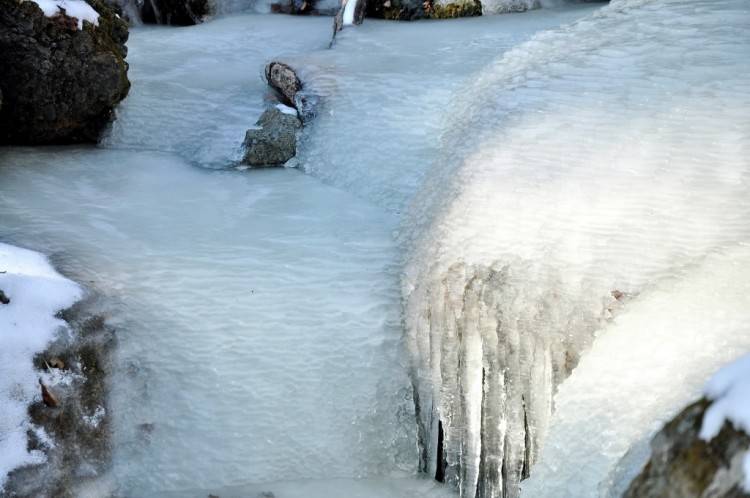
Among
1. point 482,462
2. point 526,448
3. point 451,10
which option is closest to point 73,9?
point 451,10

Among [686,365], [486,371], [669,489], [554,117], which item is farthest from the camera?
[554,117]

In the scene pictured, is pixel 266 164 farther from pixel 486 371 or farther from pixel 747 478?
pixel 747 478

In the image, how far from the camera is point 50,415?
2.98 m

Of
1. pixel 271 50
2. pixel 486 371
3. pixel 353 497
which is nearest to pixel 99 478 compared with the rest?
pixel 353 497

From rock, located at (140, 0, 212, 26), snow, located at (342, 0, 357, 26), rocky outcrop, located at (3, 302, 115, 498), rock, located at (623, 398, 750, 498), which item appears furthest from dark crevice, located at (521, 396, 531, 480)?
rock, located at (140, 0, 212, 26)

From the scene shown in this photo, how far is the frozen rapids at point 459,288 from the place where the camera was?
2.67 m

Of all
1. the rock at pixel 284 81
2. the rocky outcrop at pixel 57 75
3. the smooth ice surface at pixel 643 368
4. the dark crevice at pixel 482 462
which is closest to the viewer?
the smooth ice surface at pixel 643 368

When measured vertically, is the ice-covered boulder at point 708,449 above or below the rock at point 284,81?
below

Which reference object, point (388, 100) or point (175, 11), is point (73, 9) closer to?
point (388, 100)

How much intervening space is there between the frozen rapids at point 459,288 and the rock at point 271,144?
574 mm

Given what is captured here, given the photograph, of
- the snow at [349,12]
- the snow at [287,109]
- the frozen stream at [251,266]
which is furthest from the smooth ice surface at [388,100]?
the snow at [349,12]

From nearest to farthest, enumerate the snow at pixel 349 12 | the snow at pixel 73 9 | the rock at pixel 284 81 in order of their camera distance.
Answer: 1. the snow at pixel 73 9
2. the rock at pixel 284 81
3. the snow at pixel 349 12

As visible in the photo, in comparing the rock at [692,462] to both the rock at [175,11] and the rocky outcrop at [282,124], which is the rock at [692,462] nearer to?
the rocky outcrop at [282,124]

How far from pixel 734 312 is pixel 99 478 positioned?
85.5 inches
